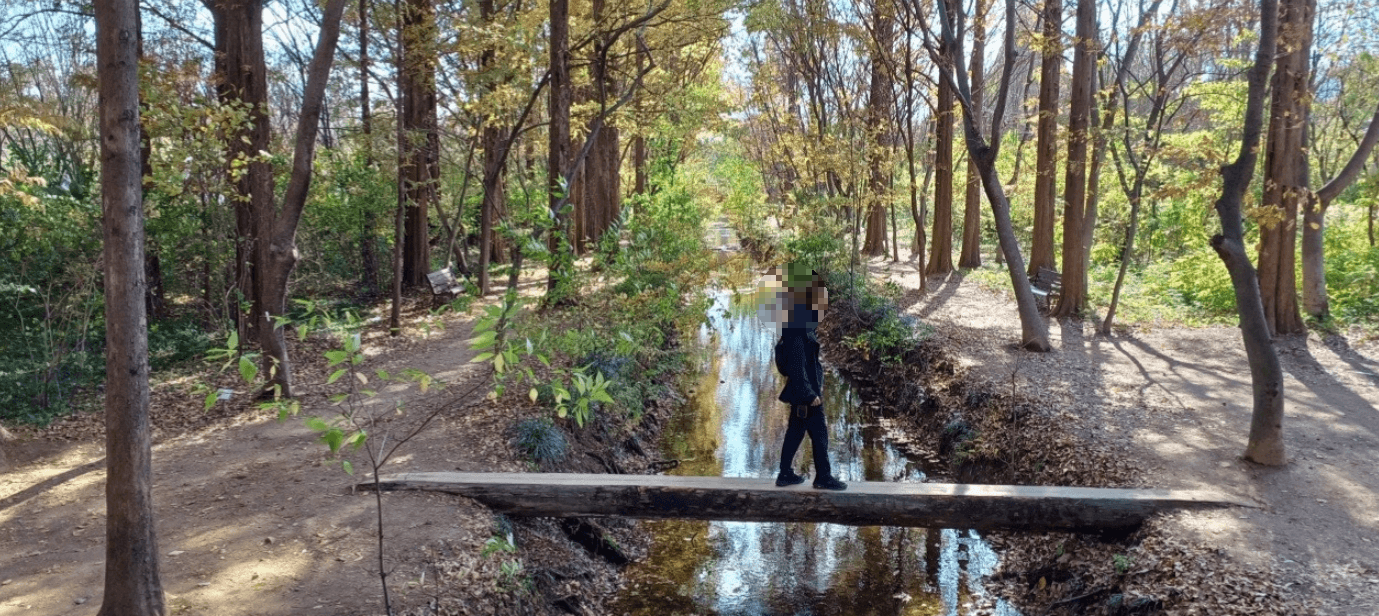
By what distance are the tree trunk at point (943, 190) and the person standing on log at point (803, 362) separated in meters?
12.9

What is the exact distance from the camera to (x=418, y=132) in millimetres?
12383

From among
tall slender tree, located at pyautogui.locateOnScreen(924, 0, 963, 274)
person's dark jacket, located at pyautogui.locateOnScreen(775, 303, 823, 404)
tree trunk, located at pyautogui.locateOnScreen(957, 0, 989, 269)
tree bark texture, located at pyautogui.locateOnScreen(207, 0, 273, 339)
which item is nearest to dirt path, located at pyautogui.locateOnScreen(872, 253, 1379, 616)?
person's dark jacket, located at pyautogui.locateOnScreen(775, 303, 823, 404)

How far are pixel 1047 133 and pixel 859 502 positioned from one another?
10083mm

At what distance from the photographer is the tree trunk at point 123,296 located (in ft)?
11.7

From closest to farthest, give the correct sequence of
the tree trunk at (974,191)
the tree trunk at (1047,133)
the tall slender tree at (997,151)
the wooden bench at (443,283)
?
the tall slender tree at (997,151) → the tree trunk at (1047,133) → the wooden bench at (443,283) → the tree trunk at (974,191)

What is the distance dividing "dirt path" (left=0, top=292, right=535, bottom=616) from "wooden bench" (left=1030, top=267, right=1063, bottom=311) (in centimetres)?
957

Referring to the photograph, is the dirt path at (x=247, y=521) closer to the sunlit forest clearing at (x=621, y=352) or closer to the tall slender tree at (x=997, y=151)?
the sunlit forest clearing at (x=621, y=352)

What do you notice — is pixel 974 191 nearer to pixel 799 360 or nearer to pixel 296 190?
pixel 799 360

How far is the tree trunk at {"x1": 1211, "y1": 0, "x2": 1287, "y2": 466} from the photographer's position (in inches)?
227

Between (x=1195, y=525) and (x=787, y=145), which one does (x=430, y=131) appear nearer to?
Answer: (x=1195, y=525)

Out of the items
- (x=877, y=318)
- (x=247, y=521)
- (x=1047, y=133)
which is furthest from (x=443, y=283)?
(x=1047, y=133)

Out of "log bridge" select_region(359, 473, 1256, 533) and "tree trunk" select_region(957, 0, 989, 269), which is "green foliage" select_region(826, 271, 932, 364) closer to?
"tree trunk" select_region(957, 0, 989, 269)

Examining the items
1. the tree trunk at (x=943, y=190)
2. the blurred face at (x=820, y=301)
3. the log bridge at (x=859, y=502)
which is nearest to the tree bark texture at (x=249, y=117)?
the log bridge at (x=859, y=502)

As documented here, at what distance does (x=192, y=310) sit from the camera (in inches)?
497
